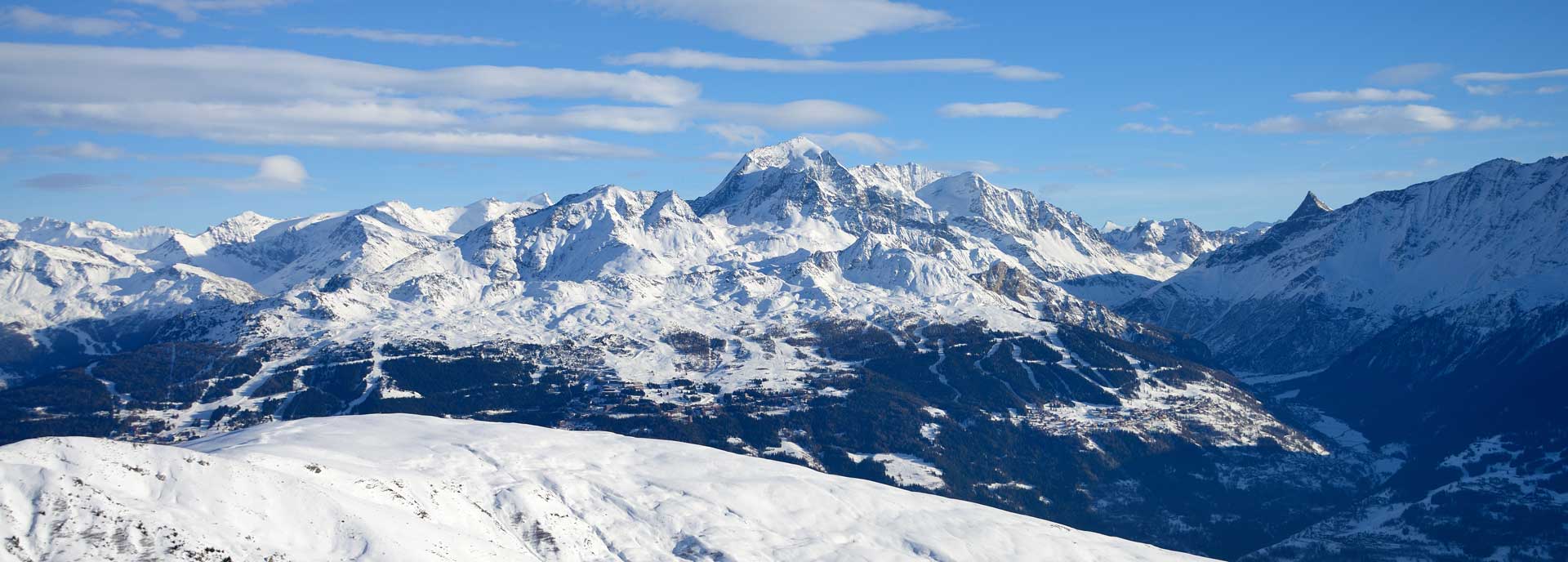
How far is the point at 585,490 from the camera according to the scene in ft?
545

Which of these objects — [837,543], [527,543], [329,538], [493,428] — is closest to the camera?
[329,538]

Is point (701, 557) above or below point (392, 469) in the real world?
below

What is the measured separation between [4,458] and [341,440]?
5979 centimetres

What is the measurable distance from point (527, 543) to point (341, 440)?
4315cm

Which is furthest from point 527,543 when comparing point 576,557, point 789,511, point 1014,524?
point 1014,524

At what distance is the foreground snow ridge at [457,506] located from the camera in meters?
115

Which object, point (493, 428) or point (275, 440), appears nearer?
point (275, 440)

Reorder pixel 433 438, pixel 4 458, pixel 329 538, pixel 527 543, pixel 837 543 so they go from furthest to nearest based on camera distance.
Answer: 1. pixel 433 438
2. pixel 837 543
3. pixel 527 543
4. pixel 329 538
5. pixel 4 458

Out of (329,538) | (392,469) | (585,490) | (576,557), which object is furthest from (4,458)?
(585,490)

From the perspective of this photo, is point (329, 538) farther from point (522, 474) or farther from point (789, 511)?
point (789, 511)

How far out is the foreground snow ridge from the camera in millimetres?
114625

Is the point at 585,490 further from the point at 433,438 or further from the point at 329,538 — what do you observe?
the point at 329,538

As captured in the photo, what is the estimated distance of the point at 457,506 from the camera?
148375 millimetres

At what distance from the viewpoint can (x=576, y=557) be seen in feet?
479
